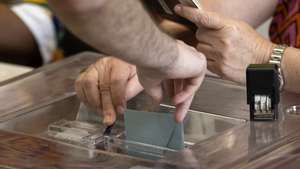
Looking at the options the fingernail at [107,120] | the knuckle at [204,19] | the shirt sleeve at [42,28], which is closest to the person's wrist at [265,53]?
the knuckle at [204,19]

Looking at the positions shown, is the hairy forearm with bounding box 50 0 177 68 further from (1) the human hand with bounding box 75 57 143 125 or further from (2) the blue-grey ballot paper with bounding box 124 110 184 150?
(1) the human hand with bounding box 75 57 143 125

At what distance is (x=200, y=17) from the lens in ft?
4.58

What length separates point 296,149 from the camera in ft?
3.72

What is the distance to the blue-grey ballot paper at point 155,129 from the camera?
1.21 m

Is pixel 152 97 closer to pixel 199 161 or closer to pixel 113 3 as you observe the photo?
pixel 199 161

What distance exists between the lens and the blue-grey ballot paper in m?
1.21

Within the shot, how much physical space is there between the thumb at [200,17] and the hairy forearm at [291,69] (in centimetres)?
14

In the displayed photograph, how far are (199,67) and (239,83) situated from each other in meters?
0.31

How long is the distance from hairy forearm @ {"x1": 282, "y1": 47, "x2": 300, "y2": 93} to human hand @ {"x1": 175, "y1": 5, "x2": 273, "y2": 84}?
37 mm

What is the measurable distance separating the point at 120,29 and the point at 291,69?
581mm

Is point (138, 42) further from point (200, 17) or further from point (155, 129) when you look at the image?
point (200, 17)

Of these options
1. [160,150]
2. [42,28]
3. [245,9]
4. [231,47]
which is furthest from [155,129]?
[42,28]

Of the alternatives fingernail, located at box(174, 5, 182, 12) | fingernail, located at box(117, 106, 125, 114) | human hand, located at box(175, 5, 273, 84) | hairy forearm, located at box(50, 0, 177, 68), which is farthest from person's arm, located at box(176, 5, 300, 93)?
hairy forearm, located at box(50, 0, 177, 68)

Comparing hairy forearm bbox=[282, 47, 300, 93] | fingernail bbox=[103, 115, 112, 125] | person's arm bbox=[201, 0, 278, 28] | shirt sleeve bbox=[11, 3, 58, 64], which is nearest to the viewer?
fingernail bbox=[103, 115, 112, 125]
